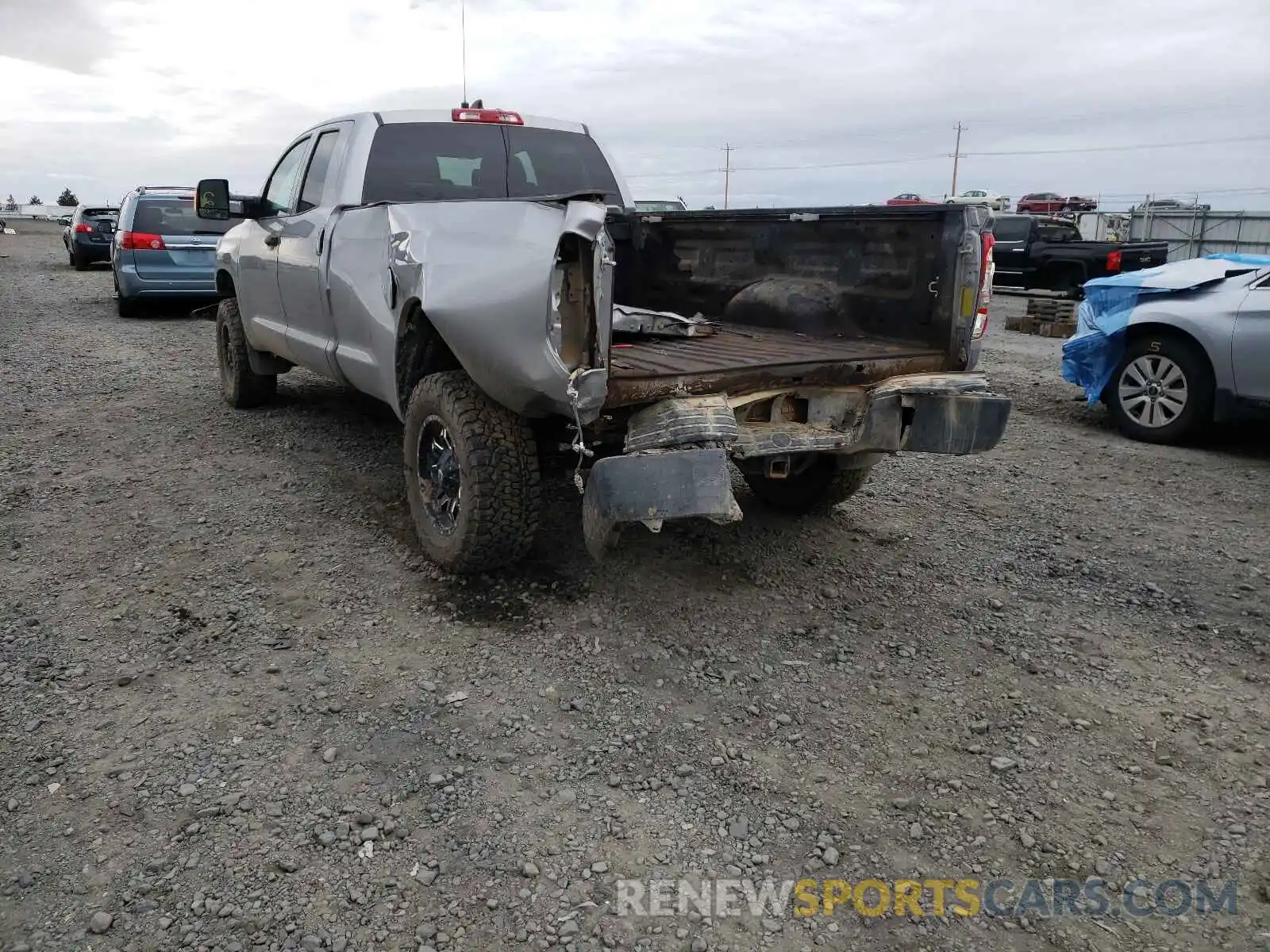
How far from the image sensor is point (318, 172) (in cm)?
545

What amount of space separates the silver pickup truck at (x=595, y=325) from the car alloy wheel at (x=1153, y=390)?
332 cm

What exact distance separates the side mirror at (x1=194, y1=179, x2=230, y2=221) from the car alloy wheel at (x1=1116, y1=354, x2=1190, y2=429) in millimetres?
6322

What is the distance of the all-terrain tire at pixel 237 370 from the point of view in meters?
7.02

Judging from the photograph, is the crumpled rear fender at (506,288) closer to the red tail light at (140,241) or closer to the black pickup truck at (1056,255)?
the red tail light at (140,241)

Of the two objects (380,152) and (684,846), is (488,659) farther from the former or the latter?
(380,152)

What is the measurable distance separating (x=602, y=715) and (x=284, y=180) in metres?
4.39

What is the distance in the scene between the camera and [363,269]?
4500mm

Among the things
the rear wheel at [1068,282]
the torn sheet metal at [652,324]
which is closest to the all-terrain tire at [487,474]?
the torn sheet metal at [652,324]

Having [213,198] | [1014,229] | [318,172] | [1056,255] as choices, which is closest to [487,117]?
[318,172]

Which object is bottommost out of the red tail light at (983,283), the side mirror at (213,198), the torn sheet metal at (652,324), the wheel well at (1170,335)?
the wheel well at (1170,335)

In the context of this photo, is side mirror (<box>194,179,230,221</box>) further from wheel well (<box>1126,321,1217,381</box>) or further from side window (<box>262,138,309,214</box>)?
wheel well (<box>1126,321,1217,381</box>)

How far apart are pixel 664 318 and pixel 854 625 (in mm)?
1741

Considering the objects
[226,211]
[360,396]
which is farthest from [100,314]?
[226,211]

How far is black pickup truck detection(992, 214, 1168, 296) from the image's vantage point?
52.9 feet
